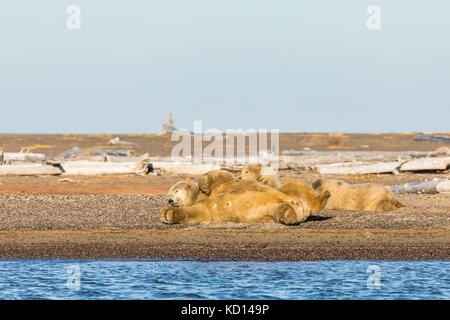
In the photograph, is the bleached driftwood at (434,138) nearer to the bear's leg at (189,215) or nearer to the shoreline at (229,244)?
the shoreline at (229,244)

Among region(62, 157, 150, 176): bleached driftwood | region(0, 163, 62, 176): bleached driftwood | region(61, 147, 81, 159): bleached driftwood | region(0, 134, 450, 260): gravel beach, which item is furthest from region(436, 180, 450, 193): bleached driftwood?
region(61, 147, 81, 159): bleached driftwood

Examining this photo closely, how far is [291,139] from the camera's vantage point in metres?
67.4

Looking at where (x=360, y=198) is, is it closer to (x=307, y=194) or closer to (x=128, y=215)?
(x=307, y=194)

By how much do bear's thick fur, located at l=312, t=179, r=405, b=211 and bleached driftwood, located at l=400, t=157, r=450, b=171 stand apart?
11.1 metres

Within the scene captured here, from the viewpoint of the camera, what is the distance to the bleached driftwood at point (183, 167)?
88.9 feet

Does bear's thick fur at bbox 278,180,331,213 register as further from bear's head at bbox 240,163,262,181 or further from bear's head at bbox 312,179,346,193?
bear's head at bbox 312,179,346,193

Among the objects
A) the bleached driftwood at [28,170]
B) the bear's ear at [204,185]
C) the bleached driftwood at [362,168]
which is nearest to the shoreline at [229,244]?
the bear's ear at [204,185]

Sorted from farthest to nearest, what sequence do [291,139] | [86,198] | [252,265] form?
[291,139] → [86,198] → [252,265]

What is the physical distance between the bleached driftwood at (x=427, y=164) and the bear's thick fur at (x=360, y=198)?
11078mm

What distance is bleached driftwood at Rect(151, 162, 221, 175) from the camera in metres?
27.1
